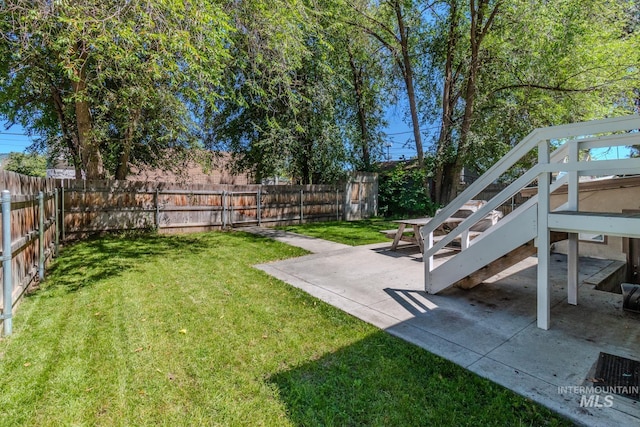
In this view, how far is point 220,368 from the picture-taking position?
252cm

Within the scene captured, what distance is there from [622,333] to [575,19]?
433 inches

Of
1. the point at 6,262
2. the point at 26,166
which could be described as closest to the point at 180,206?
the point at 6,262

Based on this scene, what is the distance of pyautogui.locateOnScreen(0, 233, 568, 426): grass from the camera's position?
2.01m

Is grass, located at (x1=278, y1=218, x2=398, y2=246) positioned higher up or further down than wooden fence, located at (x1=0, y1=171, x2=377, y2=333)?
further down

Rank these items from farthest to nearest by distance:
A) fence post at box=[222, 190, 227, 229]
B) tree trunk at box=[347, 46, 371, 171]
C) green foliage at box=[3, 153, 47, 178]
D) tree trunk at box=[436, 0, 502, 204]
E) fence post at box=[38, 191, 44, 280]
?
green foliage at box=[3, 153, 47, 178] < tree trunk at box=[347, 46, 371, 171] < tree trunk at box=[436, 0, 502, 204] < fence post at box=[222, 190, 227, 229] < fence post at box=[38, 191, 44, 280]

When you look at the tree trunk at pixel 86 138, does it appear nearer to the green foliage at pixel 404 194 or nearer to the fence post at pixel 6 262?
the fence post at pixel 6 262

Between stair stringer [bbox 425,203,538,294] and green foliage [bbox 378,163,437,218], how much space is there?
31.6ft

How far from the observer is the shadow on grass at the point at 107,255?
4.66m

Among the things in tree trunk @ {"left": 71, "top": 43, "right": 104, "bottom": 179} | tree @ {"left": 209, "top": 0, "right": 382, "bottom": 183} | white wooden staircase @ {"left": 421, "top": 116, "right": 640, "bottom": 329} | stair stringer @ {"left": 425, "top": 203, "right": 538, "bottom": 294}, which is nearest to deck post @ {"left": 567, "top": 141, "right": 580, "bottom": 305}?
white wooden staircase @ {"left": 421, "top": 116, "right": 640, "bottom": 329}

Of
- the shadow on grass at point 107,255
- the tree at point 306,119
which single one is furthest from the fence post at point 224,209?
the tree at point 306,119

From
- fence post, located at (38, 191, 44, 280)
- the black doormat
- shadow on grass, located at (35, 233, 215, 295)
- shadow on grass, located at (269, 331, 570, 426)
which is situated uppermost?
fence post, located at (38, 191, 44, 280)

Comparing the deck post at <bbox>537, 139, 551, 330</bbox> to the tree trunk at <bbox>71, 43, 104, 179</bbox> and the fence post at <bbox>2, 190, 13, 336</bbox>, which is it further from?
the tree trunk at <bbox>71, 43, 104, 179</bbox>

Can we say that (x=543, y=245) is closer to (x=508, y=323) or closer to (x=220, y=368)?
(x=508, y=323)

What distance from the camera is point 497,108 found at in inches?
472
